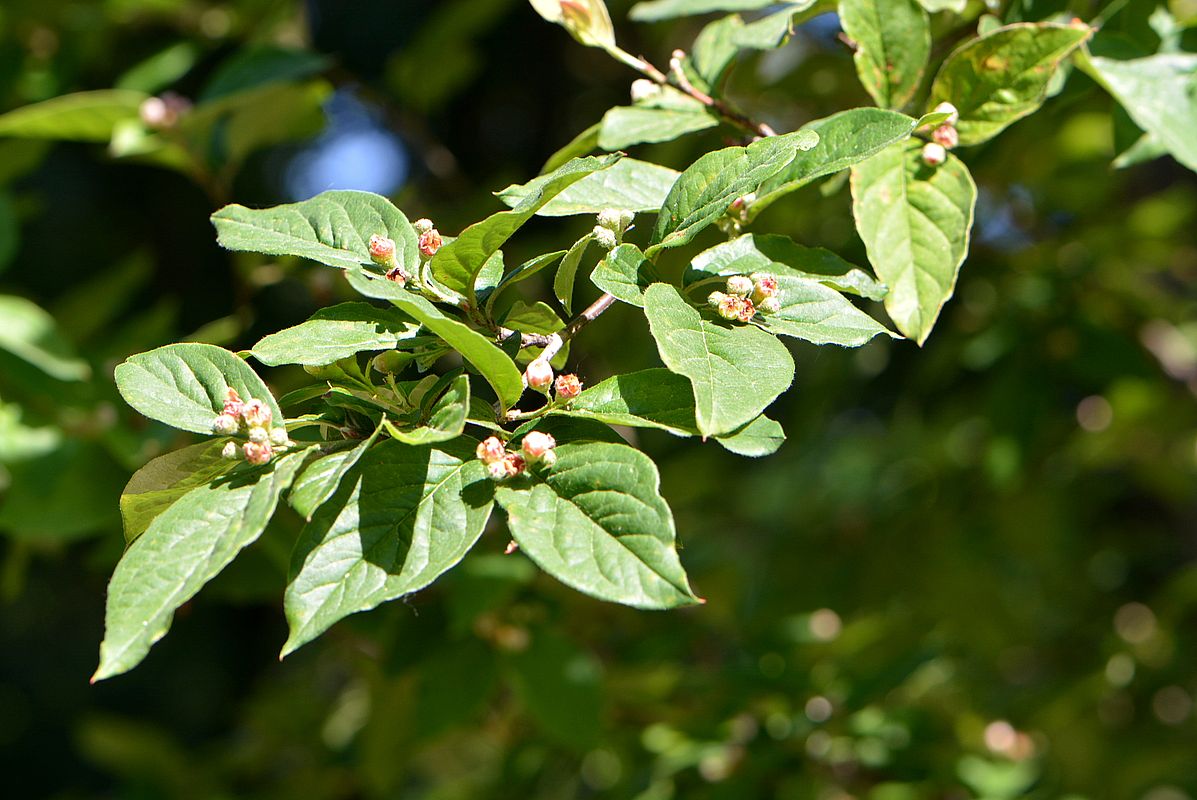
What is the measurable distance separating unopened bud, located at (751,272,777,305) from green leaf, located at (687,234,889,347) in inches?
0.5

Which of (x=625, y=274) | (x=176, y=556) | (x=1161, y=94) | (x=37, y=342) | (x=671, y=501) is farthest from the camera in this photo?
(x=671, y=501)

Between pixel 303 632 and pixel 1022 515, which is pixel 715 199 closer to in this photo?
pixel 303 632

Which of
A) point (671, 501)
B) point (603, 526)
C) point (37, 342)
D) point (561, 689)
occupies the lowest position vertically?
point (671, 501)

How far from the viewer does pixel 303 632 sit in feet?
1.99

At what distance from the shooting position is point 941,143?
87cm

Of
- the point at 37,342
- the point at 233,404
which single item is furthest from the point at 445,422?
the point at 37,342

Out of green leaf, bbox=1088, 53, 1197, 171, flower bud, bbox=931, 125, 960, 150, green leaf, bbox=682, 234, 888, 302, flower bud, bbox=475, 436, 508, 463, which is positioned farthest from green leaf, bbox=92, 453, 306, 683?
green leaf, bbox=1088, 53, 1197, 171

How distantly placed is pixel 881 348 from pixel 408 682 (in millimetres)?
1103

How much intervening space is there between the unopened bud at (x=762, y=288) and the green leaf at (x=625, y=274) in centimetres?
7

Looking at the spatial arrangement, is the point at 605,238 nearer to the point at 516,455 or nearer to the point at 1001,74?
the point at 516,455

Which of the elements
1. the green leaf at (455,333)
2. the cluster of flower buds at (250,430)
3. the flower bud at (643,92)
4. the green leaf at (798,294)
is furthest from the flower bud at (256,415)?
the flower bud at (643,92)

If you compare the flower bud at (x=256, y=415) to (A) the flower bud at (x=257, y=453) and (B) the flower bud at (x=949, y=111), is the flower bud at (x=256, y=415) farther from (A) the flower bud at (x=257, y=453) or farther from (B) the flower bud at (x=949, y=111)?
(B) the flower bud at (x=949, y=111)

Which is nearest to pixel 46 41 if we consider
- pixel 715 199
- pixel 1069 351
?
pixel 715 199

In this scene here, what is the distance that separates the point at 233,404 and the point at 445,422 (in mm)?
143
